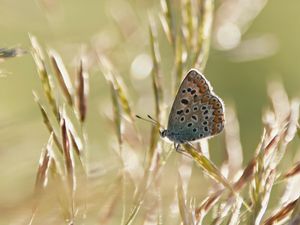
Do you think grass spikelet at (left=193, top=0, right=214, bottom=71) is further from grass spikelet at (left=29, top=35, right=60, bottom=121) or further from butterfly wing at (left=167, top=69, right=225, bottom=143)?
grass spikelet at (left=29, top=35, right=60, bottom=121)

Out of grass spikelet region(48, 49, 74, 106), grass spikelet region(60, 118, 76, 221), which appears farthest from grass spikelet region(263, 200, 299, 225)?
grass spikelet region(48, 49, 74, 106)

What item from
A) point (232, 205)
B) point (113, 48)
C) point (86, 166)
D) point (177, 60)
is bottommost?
point (232, 205)

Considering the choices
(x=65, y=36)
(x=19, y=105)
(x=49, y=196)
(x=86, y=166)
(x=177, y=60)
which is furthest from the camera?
(x=19, y=105)

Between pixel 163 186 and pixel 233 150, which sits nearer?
pixel 163 186

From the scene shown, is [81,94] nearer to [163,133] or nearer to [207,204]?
[163,133]

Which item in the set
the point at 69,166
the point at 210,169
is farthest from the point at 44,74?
the point at 210,169

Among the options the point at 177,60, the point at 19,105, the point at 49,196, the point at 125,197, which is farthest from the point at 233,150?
the point at 19,105

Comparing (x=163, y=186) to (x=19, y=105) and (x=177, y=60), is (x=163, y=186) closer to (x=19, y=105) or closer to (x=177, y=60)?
(x=177, y=60)

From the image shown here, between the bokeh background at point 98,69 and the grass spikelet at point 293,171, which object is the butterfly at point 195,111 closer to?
the bokeh background at point 98,69
